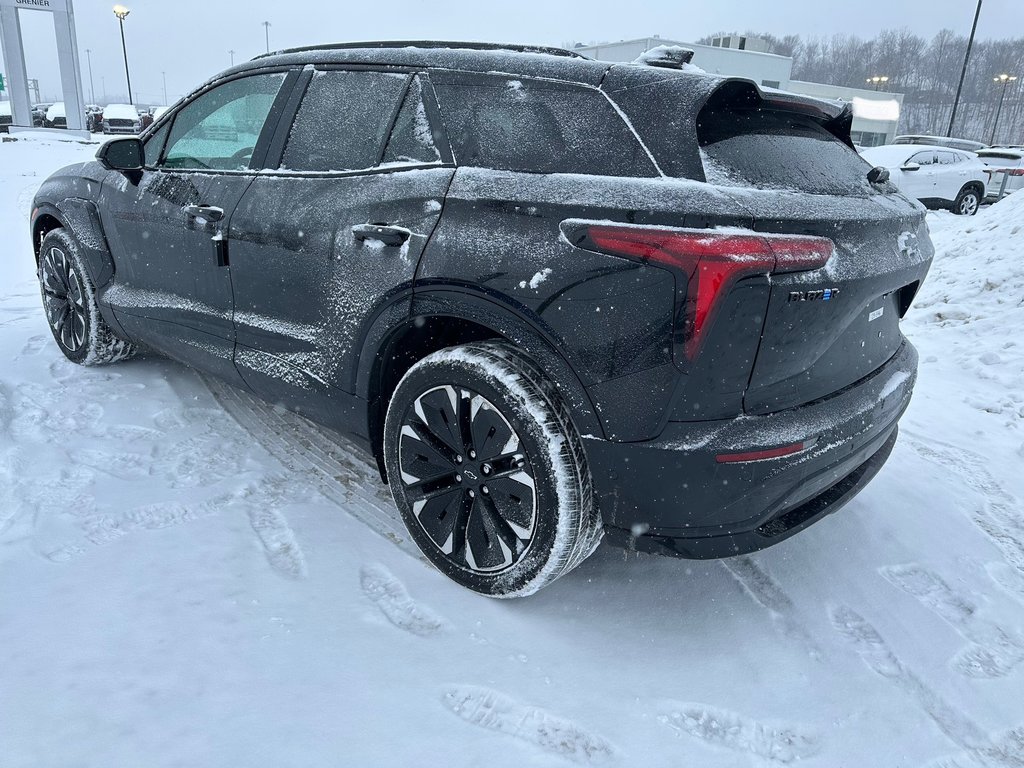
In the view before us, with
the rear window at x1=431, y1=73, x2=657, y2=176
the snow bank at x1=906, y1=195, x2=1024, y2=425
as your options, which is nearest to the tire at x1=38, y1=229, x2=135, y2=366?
the rear window at x1=431, y1=73, x2=657, y2=176

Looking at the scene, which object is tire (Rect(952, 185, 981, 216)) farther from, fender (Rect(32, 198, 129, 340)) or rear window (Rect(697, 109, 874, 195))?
fender (Rect(32, 198, 129, 340))

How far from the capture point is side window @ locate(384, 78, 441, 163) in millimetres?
2502

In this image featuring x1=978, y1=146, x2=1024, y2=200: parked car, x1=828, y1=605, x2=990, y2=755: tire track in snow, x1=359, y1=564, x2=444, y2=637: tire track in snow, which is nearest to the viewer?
x1=828, y1=605, x2=990, y2=755: tire track in snow

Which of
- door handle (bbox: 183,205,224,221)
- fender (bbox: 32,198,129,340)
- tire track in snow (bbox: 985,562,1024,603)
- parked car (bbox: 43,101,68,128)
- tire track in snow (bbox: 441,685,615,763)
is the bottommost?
parked car (bbox: 43,101,68,128)

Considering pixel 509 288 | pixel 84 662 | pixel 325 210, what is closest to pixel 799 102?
pixel 509 288

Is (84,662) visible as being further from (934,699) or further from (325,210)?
(934,699)

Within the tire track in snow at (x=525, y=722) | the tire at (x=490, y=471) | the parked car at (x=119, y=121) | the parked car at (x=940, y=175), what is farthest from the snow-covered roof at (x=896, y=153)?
the parked car at (x=119, y=121)

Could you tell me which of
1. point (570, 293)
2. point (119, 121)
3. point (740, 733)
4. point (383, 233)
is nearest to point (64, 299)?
point (383, 233)

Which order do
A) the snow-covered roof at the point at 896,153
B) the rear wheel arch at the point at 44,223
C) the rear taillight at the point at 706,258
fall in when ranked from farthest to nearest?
the snow-covered roof at the point at 896,153 → the rear wheel arch at the point at 44,223 → the rear taillight at the point at 706,258

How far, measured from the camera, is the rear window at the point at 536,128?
213cm

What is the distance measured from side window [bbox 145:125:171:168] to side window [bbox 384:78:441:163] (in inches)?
67.8

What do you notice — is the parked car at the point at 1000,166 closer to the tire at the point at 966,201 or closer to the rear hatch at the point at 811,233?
the tire at the point at 966,201

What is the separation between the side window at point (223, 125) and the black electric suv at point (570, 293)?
0.12 meters


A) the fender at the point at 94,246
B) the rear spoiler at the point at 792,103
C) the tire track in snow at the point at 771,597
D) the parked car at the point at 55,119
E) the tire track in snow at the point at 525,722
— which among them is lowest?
the parked car at the point at 55,119
